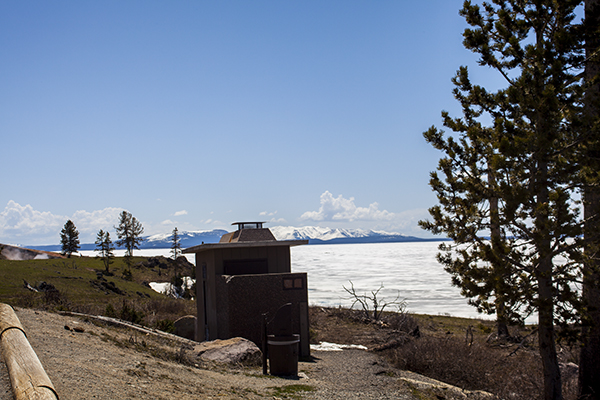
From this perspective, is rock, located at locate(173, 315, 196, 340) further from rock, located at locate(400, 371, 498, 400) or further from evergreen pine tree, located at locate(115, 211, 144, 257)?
evergreen pine tree, located at locate(115, 211, 144, 257)

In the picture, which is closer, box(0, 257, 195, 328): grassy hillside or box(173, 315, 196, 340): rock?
box(0, 257, 195, 328): grassy hillside

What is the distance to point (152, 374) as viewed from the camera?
6.61 meters

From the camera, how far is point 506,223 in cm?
748

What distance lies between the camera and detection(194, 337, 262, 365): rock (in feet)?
34.0

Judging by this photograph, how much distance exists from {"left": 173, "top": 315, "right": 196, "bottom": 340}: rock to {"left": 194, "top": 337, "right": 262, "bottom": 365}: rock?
22.6ft

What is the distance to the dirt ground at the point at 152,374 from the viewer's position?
5336 mm

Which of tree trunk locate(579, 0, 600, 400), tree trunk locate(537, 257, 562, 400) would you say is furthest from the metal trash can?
tree trunk locate(579, 0, 600, 400)

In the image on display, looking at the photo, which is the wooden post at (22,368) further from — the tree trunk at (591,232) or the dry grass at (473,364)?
the tree trunk at (591,232)

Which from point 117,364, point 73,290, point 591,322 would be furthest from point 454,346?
point 73,290

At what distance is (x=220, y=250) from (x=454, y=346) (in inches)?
326

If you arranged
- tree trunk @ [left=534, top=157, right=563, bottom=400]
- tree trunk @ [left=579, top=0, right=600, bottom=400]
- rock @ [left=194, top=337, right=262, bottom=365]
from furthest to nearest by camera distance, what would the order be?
rock @ [left=194, top=337, right=262, bottom=365], tree trunk @ [left=579, top=0, right=600, bottom=400], tree trunk @ [left=534, top=157, right=563, bottom=400]

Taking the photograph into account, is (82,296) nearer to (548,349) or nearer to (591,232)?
(548,349)

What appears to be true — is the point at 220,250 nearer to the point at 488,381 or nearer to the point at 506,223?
the point at 488,381

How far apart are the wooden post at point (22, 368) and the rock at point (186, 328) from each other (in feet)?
37.9
